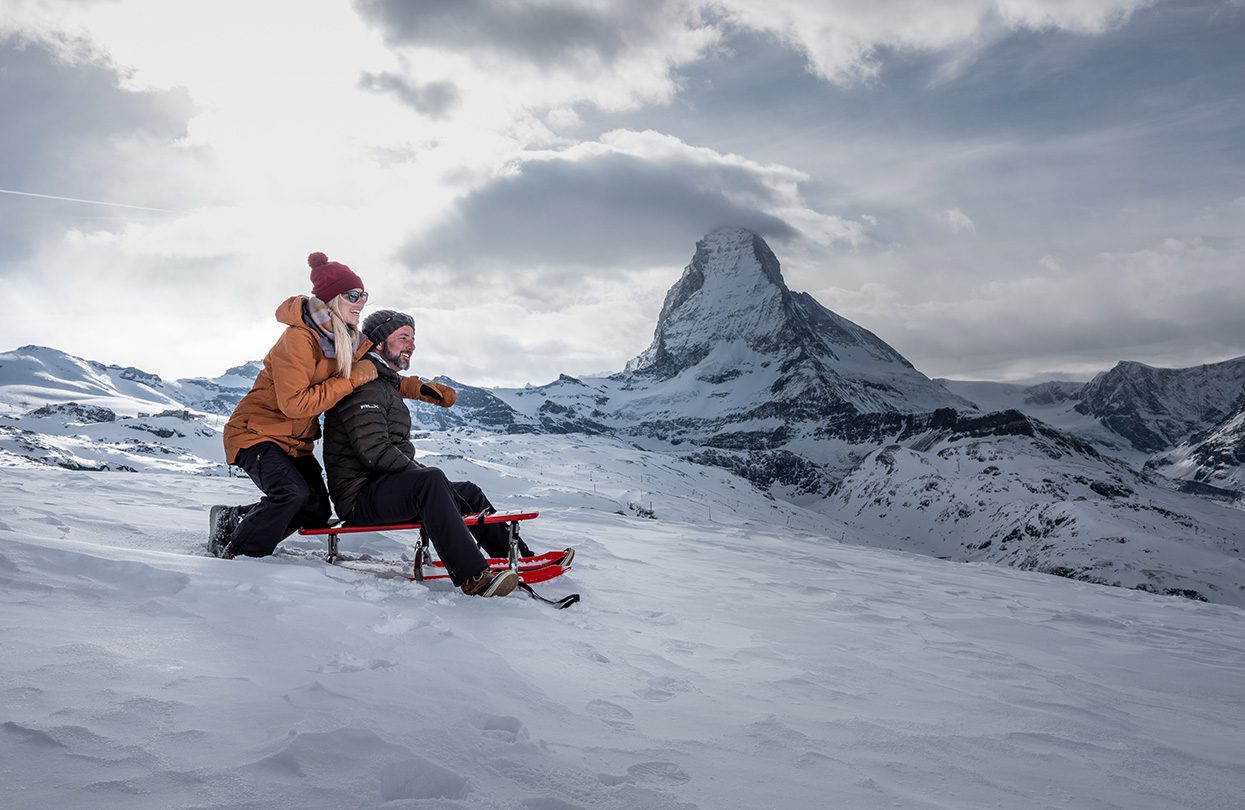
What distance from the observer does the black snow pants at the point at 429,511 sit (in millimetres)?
5426

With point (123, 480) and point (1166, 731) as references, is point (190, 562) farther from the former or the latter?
point (123, 480)

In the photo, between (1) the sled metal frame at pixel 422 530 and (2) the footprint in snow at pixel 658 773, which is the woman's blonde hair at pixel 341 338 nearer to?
(1) the sled metal frame at pixel 422 530

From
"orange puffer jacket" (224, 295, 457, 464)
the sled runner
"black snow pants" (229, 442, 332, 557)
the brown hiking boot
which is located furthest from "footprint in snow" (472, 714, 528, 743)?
"black snow pants" (229, 442, 332, 557)

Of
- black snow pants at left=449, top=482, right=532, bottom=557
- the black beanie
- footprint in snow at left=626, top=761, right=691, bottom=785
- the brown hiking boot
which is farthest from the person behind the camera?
black snow pants at left=449, top=482, right=532, bottom=557

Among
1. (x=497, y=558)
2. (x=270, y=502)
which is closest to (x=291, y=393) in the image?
(x=270, y=502)

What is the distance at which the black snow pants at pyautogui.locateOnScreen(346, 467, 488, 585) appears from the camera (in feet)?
17.8

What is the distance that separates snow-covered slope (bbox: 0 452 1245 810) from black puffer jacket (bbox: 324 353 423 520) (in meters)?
0.82

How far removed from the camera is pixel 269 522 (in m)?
5.83

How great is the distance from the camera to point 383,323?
636cm

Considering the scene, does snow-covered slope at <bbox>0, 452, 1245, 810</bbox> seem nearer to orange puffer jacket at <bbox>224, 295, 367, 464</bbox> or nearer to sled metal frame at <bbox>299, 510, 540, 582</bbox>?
sled metal frame at <bbox>299, 510, 540, 582</bbox>

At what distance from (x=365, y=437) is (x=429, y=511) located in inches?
35.0

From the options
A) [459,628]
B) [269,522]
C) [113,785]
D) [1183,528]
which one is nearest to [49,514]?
[269,522]

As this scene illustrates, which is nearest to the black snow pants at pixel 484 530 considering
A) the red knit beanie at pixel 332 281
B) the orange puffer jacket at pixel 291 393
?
the orange puffer jacket at pixel 291 393

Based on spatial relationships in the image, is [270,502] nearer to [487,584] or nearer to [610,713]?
[487,584]
